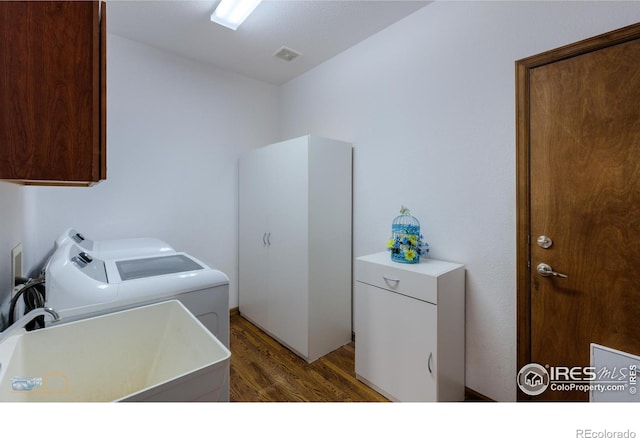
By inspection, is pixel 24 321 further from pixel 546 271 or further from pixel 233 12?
pixel 546 271

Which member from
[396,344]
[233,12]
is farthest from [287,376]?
[233,12]

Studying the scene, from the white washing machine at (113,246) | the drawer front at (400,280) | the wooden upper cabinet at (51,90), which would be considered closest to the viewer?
the wooden upper cabinet at (51,90)

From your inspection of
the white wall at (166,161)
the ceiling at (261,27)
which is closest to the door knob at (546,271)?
the ceiling at (261,27)

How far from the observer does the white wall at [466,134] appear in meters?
1.58

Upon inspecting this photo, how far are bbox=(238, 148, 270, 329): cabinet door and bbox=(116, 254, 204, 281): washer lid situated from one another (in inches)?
34.3

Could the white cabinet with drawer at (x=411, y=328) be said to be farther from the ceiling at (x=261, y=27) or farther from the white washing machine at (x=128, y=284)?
the ceiling at (x=261, y=27)

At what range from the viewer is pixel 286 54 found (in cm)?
264

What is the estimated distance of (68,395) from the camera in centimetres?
103

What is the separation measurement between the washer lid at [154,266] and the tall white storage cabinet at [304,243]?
0.81 metres

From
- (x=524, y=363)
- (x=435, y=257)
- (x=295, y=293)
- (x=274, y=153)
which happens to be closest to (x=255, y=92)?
(x=274, y=153)


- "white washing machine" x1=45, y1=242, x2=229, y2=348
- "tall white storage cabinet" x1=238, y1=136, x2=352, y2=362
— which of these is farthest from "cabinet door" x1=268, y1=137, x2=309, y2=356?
"white washing machine" x1=45, y1=242, x2=229, y2=348

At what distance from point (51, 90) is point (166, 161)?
Answer: 1977mm

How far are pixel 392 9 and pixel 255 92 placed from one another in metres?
1.72

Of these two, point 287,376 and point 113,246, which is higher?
point 113,246
